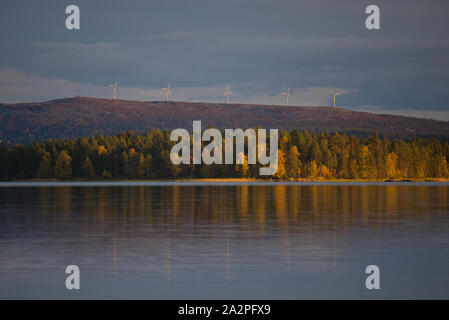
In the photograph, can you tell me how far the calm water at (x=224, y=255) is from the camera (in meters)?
24.7

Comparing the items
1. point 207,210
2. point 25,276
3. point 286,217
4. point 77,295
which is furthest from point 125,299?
point 207,210

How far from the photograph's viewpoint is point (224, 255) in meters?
32.7

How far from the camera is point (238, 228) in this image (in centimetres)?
4512

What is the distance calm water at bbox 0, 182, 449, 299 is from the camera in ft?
81.0

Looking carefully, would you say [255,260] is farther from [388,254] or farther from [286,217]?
[286,217]

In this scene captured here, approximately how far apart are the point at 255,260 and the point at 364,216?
26181mm

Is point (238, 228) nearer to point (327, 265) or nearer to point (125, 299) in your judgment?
point (327, 265)

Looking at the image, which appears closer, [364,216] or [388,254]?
[388,254]
